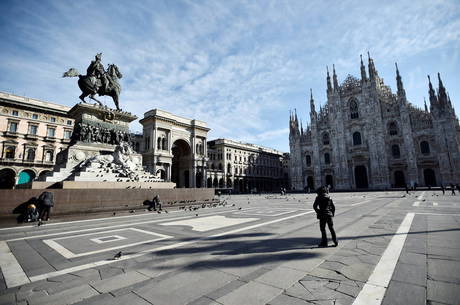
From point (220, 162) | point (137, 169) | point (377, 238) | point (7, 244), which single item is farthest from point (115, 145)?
point (220, 162)

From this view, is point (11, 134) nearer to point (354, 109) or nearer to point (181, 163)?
point (181, 163)

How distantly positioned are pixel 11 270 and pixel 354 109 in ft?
187

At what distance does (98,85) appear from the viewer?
53.3 feet

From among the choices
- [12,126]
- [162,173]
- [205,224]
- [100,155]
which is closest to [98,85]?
[100,155]

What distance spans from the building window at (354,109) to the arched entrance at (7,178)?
64.5 meters

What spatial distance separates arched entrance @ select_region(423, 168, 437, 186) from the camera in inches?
1550

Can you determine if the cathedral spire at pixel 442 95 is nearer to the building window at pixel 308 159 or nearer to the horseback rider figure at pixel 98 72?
the building window at pixel 308 159

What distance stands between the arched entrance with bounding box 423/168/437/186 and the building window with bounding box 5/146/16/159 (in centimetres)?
7060

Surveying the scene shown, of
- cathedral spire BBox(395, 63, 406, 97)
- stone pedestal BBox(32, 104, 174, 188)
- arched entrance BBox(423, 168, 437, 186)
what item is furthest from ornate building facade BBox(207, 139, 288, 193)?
stone pedestal BBox(32, 104, 174, 188)

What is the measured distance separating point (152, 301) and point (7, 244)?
5600 mm

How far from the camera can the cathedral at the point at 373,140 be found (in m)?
39.2

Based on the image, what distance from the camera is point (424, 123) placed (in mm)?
41125

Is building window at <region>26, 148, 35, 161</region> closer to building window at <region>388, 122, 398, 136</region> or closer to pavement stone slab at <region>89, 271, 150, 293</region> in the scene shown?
pavement stone slab at <region>89, 271, 150, 293</region>

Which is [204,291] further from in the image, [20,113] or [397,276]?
[20,113]
